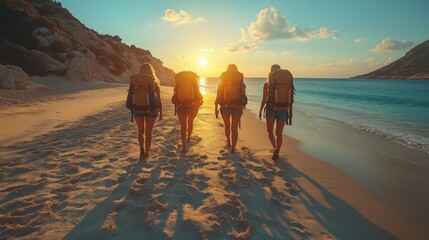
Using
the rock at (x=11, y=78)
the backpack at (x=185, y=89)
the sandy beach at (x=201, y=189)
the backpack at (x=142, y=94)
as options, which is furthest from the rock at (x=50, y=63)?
the backpack at (x=142, y=94)

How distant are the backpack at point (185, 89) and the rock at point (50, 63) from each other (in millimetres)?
24318

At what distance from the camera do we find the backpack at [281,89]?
623 centimetres

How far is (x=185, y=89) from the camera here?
671 centimetres

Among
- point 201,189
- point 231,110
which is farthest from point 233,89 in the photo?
point 201,189

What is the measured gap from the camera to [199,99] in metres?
6.92

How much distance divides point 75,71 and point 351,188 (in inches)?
1167

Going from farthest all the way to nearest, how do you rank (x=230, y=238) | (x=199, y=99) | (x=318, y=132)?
(x=318, y=132) → (x=199, y=99) → (x=230, y=238)

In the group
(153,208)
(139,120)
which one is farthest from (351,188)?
(139,120)

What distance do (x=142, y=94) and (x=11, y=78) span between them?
15.2 meters

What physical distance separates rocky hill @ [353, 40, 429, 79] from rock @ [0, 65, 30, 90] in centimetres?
18574

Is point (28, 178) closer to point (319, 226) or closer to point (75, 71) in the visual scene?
point (319, 226)

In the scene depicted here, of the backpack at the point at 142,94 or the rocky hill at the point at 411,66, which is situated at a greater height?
the rocky hill at the point at 411,66

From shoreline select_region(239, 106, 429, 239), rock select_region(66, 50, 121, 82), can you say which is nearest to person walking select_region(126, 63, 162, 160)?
shoreline select_region(239, 106, 429, 239)

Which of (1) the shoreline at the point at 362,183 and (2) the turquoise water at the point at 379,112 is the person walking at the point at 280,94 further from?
(2) the turquoise water at the point at 379,112
